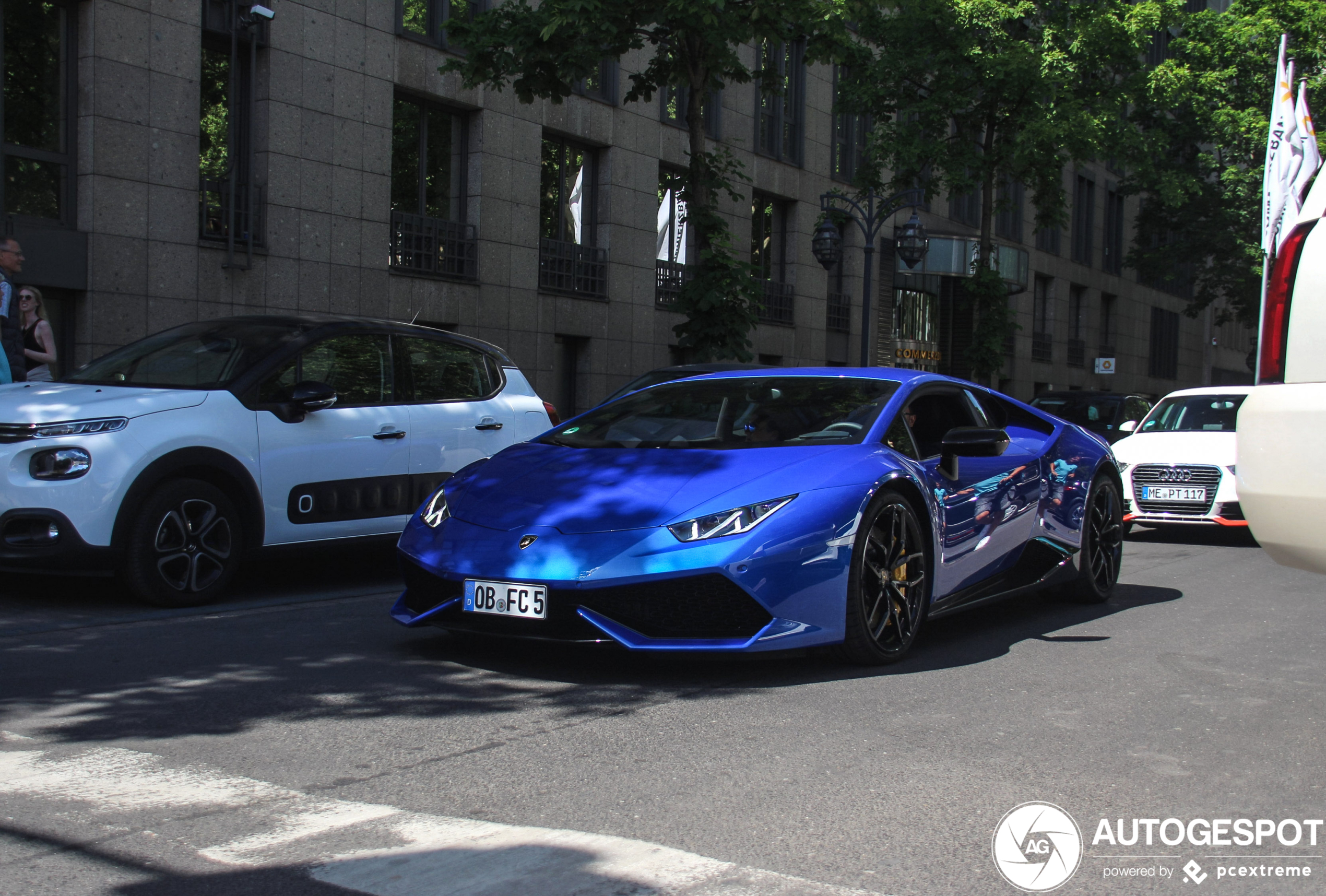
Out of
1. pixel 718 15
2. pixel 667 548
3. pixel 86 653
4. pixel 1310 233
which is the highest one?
pixel 718 15

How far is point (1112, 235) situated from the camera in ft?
156

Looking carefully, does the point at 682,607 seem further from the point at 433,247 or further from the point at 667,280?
the point at 667,280

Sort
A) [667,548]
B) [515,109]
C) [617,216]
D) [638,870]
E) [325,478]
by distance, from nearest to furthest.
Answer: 1. [638,870]
2. [667,548]
3. [325,478]
4. [515,109]
5. [617,216]

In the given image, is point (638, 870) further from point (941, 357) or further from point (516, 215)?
point (941, 357)

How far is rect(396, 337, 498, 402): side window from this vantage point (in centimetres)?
831

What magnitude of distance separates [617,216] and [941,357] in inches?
649

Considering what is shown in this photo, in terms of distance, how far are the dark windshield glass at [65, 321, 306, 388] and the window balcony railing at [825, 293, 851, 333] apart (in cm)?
2302

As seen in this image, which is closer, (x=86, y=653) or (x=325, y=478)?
(x=86, y=653)

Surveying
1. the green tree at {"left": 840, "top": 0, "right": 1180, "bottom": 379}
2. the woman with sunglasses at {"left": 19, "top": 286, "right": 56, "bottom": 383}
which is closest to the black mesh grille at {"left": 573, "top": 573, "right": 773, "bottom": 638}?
the woman with sunglasses at {"left": 19, "top": 286, "right": 56, "bottom": 383}

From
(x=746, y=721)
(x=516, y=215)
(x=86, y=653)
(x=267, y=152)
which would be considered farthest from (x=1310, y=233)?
(x=516, y=215)

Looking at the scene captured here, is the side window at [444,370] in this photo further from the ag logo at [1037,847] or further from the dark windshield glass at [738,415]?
the ag logo at [1037,847]

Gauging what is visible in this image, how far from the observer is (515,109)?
21062 mm

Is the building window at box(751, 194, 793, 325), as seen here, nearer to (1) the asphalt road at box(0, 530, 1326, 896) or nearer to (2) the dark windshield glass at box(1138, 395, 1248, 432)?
(2) the dark windshield glass at box(1138, 395, 1248, 432)

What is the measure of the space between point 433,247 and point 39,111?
20.2ft
